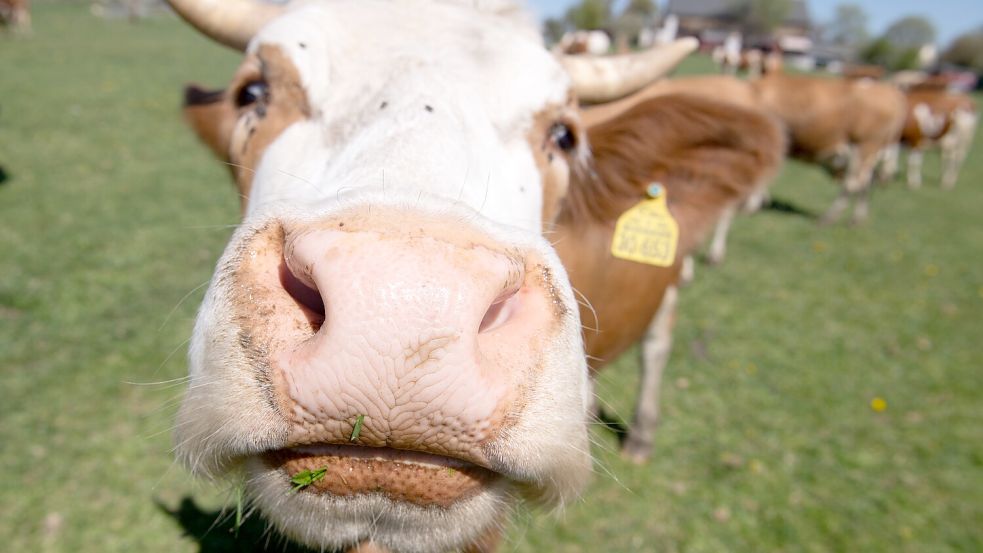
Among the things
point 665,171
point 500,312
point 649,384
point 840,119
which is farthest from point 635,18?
point 500,312

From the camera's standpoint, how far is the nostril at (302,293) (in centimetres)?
105

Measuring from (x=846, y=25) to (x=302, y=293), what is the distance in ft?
351

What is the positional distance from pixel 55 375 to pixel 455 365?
169 inches

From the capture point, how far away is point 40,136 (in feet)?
30.0

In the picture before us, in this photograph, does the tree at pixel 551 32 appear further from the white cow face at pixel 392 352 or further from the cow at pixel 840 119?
the cow at pixel 840 119

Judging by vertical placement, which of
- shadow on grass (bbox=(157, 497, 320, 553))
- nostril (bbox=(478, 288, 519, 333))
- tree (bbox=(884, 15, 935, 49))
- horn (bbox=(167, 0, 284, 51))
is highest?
tree (bbox=(884, 15, 935, 49))

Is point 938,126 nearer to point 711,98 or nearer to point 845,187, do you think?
point 845,187

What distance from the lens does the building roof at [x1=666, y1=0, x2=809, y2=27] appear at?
68.4 metres

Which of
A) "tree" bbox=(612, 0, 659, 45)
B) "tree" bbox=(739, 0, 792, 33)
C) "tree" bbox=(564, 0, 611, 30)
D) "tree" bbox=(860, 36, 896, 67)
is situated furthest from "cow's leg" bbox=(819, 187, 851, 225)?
"tree" bbox=(739, 0, 792, 33)

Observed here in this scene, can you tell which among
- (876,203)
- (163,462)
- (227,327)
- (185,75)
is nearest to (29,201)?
(163,462)

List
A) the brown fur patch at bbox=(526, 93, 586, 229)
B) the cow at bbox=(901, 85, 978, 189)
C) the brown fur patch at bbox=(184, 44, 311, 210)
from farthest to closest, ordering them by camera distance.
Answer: the cow at bbox=(901, 85, 978, 189) → the brown fur patch at bbox=(526, 93, 586, 229) → the brown fur patch at bbox=(184, 44, 311, 210)

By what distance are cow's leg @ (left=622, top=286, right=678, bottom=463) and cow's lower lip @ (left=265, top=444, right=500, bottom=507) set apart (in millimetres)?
3141

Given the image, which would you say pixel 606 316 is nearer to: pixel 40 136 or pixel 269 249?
pixel 269 249

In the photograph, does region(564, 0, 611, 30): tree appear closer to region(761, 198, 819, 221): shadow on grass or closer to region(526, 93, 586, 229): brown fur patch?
region(761, 198, 819, 221): shadow on grass
